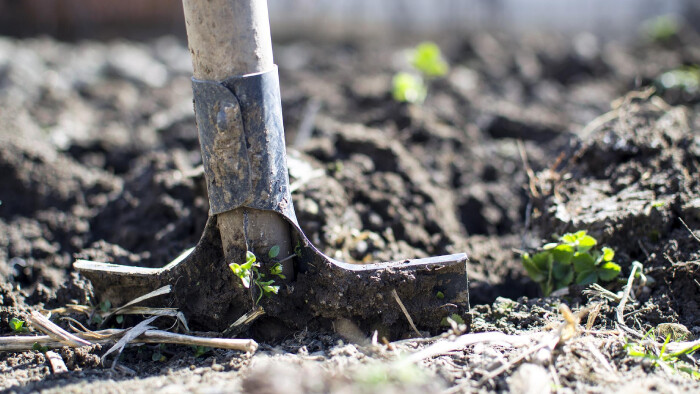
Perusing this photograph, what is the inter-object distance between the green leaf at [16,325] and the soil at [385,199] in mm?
95

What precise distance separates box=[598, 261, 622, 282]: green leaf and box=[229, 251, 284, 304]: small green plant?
117 centimetres

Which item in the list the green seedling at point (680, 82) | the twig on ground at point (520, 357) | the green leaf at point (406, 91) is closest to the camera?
the twig on ground at point (520, 357)

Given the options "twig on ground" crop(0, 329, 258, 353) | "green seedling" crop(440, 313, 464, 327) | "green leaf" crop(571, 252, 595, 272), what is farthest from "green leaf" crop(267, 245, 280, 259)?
"green leaf" crop(571, 252, 595, 272)

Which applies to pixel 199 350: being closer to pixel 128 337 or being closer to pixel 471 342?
pixel 128 337

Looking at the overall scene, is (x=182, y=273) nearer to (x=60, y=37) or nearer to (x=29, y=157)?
(x=29, y=157)

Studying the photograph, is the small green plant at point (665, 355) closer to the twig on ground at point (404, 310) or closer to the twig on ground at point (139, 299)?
the twig on ground at point (404, 310)

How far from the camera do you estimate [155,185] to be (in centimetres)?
302

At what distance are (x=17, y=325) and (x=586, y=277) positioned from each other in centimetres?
200

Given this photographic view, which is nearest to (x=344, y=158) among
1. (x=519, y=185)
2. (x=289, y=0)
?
(x=519, y=185)

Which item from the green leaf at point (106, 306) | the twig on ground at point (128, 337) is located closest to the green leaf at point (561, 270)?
the twig on ground at point (128, 337)

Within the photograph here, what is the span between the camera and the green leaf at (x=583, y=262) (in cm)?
217

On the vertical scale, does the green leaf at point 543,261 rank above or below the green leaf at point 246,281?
below

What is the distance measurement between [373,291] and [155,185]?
1567mm

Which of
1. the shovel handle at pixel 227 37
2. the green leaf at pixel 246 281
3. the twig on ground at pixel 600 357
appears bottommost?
the twig on ground at pixel 600 357
